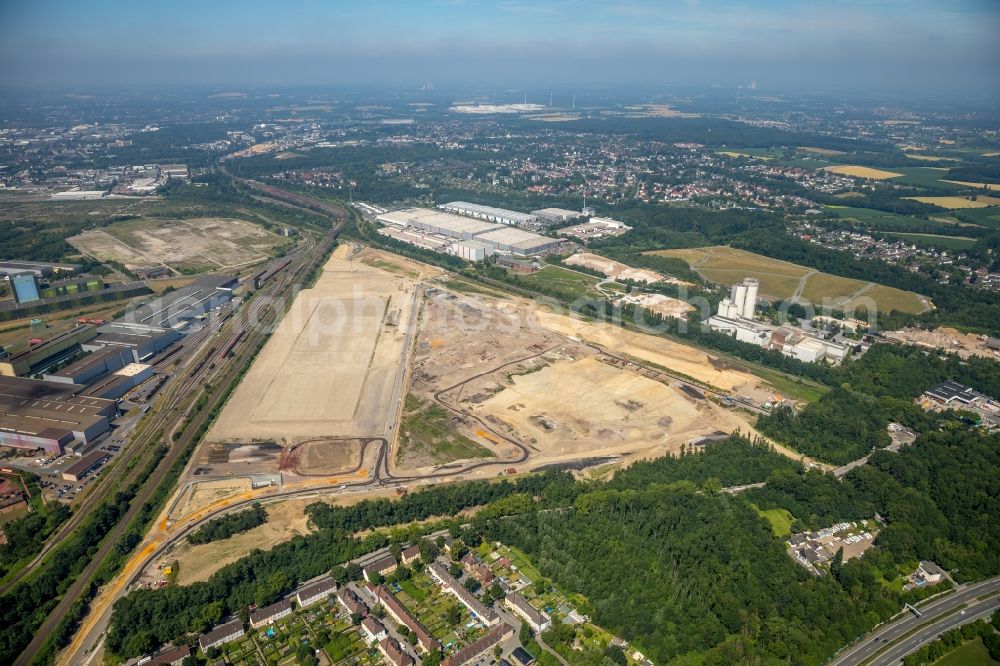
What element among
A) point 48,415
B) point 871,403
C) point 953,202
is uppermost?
point 953,202

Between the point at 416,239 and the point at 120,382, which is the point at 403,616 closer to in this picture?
the point at 120,382

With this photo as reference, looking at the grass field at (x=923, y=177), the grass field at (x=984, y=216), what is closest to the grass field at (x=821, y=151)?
the grass field at (x=923, y=177)

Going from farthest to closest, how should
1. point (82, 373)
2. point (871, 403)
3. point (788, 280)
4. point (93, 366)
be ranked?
point (788, 280) < point (93, 366) < point (82, 373) < point (871, 403)

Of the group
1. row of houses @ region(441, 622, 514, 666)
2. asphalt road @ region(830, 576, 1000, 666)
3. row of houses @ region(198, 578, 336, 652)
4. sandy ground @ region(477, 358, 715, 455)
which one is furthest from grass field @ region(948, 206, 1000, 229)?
row of houses @ region(198, 578, 336, 652)

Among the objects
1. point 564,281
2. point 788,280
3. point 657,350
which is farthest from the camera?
point 564,281

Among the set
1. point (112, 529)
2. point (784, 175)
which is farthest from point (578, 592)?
point (784, 175)

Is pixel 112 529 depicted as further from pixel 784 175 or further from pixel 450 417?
pixel 784 175

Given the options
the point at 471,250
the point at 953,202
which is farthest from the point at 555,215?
the point at 953,202
